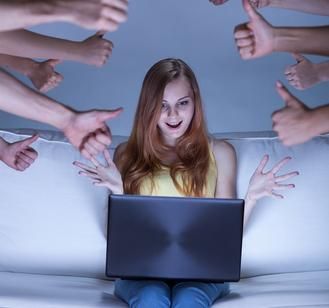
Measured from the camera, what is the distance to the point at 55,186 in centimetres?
251

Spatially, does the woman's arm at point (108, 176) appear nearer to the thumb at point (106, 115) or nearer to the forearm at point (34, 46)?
the forearm at point (34, 46)

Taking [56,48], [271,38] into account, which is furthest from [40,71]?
[271,38]

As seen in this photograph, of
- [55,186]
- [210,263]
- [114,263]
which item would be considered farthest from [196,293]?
[55,186]

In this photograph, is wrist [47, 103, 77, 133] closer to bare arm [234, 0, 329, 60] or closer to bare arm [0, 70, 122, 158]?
bare arm [0, 70, 122, 158]

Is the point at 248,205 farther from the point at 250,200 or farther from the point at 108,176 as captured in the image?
the point at 108,176

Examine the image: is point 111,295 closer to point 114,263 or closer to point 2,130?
point 114,263

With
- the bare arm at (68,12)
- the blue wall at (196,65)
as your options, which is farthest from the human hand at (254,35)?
the blue wall at (196,65)

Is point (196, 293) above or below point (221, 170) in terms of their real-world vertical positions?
below

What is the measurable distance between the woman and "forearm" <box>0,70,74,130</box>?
57 cm

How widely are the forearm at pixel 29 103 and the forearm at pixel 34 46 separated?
16 centimetres

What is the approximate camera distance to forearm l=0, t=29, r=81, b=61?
1847 mm

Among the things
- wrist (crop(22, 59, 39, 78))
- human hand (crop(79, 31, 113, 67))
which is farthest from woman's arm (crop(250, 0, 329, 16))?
wrist (crop(22, 59, 39, 78))

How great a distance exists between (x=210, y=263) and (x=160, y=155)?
505 mm

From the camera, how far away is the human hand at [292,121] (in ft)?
5.45
